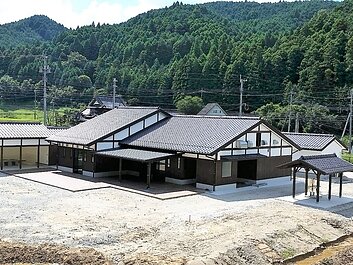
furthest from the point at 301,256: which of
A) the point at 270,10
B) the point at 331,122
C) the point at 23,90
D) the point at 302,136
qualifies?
the point at 270,10

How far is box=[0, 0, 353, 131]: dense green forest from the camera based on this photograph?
47.2 meters

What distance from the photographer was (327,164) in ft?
52.7

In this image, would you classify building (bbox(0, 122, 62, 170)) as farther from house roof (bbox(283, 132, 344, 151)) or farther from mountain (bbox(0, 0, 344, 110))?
mountain (bbox(0, 0, 344, 110))

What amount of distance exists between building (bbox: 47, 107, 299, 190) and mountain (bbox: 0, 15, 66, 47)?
8181 centimetres

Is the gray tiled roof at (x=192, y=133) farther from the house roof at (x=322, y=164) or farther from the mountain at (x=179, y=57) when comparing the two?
the mountain at (x=179, y=57)

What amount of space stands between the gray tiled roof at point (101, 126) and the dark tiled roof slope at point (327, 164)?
8497 millimetres

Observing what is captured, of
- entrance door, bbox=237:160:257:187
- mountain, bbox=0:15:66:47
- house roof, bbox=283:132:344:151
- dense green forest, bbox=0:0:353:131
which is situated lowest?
entrance door, bbox=237:160:257:187

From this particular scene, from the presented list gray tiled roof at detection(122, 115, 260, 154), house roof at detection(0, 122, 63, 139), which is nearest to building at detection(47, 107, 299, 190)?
gray tiled roof at detection(122, 115, 260, 154)

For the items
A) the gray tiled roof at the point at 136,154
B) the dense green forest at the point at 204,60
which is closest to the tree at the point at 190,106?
the dense green forest at the point at 204,60

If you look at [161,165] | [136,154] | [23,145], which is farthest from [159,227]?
[23,145]

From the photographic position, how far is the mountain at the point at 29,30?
97706 mm

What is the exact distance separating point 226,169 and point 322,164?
3.76m

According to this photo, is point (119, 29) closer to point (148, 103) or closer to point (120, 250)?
point (148, 103)

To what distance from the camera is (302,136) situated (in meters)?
25.5
